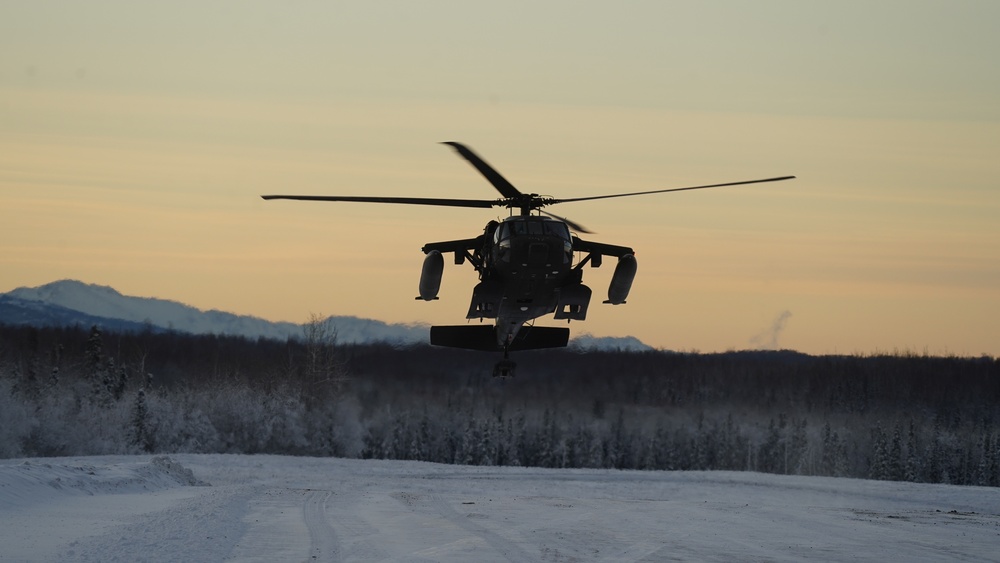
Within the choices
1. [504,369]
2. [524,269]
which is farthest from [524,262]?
[504,369]

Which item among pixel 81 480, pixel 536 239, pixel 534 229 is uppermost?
pixel 534 229

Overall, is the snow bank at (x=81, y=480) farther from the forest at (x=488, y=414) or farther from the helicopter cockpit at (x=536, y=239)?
the forest at (x=488, y=414)

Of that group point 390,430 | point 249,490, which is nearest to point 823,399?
point 390,430

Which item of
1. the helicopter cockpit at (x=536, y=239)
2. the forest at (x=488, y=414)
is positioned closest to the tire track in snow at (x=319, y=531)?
the helicopter cockpit at (x=536, y=239)

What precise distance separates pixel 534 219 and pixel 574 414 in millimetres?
59311

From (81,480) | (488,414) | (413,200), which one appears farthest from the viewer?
(488,414)

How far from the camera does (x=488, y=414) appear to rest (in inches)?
3356

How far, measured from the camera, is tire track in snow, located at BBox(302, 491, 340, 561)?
22.5 m

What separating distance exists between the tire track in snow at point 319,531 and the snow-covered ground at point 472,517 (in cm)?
6

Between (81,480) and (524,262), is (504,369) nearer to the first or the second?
(524,262)

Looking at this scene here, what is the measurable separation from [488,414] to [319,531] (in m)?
58.9

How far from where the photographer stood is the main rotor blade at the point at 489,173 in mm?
22369

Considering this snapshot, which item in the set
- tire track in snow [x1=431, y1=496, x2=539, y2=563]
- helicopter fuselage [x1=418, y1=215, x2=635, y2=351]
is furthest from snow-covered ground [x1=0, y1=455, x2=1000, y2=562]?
helicopter fuselage [x1=418, y1=215, x2=635, y2=351]

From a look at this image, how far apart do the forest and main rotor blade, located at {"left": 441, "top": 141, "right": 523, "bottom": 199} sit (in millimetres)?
46262
